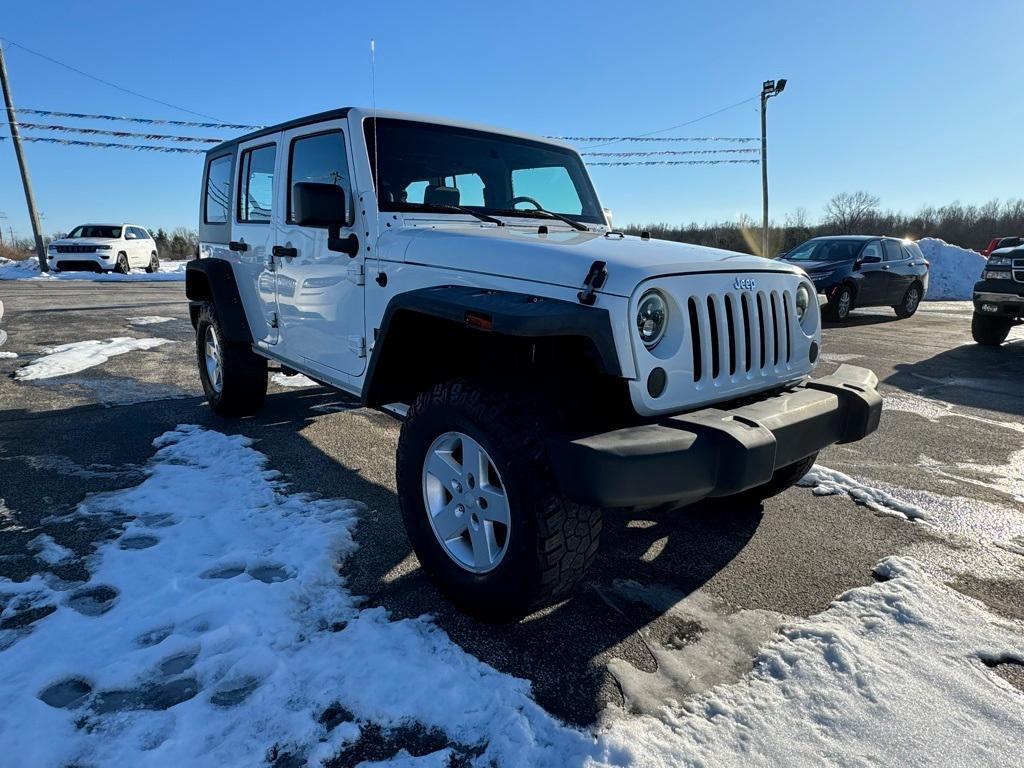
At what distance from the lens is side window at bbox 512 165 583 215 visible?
3814mm

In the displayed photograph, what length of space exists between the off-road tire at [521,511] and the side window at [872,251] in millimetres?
12331

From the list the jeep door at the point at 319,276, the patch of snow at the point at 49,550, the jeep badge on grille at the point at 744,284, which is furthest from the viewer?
the jeep door at the point at 319,276

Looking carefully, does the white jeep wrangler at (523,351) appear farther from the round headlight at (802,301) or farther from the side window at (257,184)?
the side window at (257,184)

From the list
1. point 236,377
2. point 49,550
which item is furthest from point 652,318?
point 236,377

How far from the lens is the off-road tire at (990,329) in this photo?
905 centimetres

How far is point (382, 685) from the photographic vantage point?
206 cm

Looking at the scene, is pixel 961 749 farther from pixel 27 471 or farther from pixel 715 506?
pixel 27 471

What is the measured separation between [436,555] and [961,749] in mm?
1791

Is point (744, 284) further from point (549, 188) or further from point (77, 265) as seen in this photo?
point (77, 265)

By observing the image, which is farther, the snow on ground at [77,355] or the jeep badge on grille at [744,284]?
the snow on ground at [77,355]

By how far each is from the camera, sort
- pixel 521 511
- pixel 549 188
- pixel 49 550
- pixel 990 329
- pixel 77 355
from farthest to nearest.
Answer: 1. pixel 990 329
2. pixel 77 355
3. pixel 549 188
4. pixel 49 550
5. pixel 521 511

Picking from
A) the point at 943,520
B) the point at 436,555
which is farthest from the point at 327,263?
the point at 943,520

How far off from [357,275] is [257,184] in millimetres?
1753

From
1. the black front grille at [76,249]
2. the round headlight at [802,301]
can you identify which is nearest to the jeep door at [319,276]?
the round headlight at [802,301]
